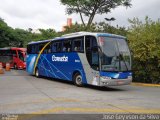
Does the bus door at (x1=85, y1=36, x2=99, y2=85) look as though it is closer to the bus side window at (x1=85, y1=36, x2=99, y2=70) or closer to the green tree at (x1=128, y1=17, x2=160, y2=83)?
the bus side window at (x1=85, y1=36, x2=99, y2=70)

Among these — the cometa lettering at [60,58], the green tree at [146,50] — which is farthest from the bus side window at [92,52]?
the green tree at [146,50]

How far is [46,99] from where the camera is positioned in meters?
13.0

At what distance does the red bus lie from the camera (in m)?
39.2

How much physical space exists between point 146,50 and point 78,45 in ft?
20.2

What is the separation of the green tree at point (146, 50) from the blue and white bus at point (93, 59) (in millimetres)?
5018

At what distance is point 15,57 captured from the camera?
3962 centimetres

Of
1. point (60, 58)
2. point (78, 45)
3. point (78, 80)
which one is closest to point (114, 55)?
point (78, 45)

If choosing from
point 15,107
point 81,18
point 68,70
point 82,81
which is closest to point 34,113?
point 15,107

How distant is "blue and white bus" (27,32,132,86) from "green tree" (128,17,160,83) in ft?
16.5

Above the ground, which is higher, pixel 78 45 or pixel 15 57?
pixel 78 45

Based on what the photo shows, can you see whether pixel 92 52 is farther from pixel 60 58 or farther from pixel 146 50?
pixel 146 50

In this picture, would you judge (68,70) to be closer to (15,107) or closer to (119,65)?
(119,65)

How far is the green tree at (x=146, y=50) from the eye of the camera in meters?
22.3

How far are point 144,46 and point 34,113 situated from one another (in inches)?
571
